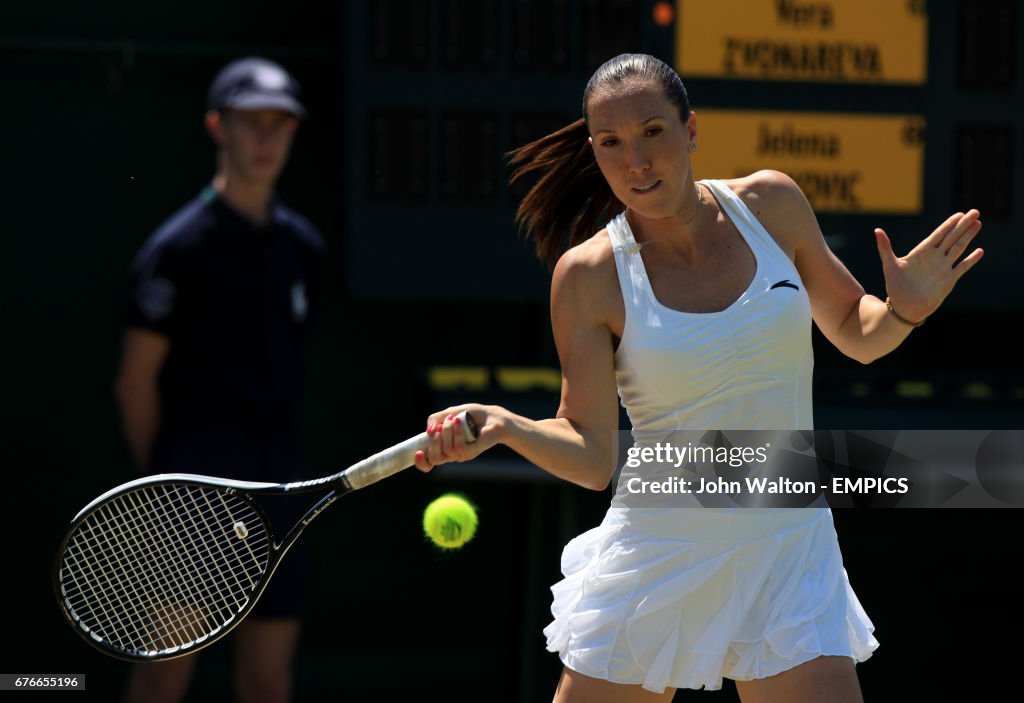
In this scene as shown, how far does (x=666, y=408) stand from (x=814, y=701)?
1.86ft

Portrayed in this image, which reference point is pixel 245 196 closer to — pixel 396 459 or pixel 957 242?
pixel 396 459

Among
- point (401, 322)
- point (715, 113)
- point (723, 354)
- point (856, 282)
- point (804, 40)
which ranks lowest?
point (401, 322)

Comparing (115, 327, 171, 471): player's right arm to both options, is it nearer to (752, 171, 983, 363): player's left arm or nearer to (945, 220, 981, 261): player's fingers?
(752, 171, 983, 363): player's left arm

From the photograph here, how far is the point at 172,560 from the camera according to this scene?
10.8ft

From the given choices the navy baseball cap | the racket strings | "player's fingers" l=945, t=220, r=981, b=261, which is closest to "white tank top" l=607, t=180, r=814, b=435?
"player's fingers" l=945, t=220, r=981, b=261

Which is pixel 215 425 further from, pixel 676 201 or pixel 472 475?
pixel 676 201

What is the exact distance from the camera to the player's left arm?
2867 mm

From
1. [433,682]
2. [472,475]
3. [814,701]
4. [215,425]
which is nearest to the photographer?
[814,701]

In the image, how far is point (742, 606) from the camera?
284 cm

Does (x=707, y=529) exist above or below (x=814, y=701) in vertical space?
above

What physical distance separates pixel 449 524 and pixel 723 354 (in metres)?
0.69

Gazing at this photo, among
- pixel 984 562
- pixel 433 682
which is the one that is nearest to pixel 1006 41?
pixel 984 562

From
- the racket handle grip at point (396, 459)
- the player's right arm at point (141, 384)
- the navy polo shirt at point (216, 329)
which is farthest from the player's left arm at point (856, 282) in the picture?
the player's right arm at point (141, 384)

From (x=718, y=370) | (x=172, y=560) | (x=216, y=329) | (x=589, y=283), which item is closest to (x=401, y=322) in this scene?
(x=216, y=329)
